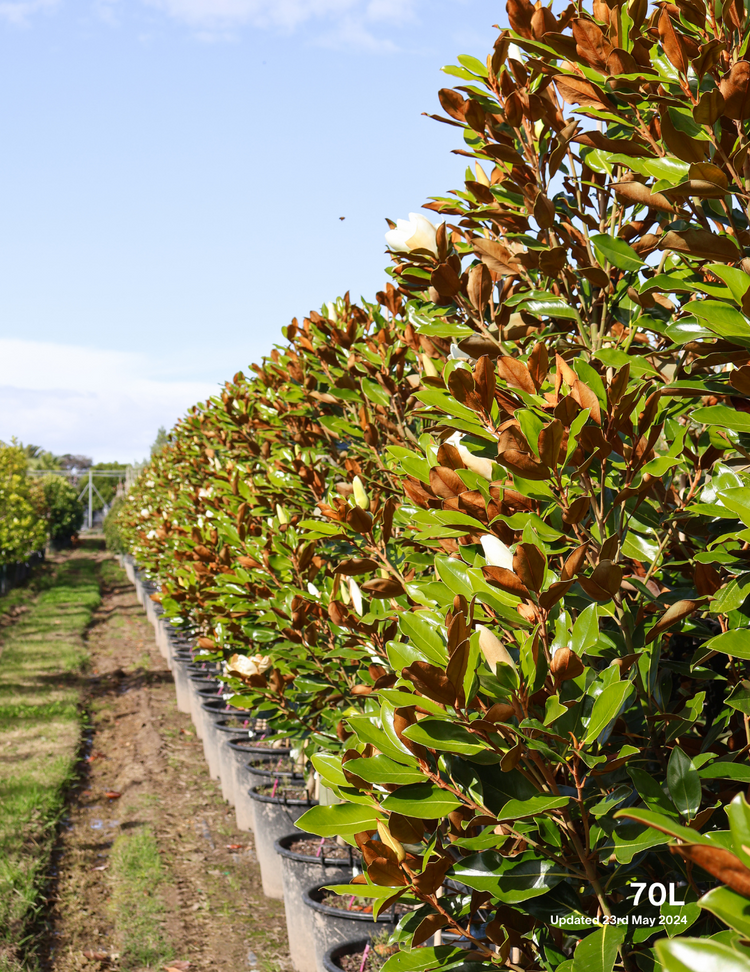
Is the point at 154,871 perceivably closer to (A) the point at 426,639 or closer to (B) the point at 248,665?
(B) the point at 248,665

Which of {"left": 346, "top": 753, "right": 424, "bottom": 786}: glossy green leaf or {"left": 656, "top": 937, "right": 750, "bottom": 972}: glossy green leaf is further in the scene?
{"left": 346, "top": 753, "right": 424, "bottom": 786}: glossy green leaf

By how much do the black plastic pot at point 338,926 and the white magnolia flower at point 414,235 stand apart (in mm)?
2350

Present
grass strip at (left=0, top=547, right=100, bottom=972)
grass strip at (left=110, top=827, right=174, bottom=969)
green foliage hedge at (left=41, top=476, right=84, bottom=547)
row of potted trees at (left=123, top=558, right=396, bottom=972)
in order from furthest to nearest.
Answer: green foliage hedge at (left=41, top=476, right=84, bottom=547) → grass strip at (left=0, top=547, right=100, bottom=972) → grass strip at (left=110, top=827, right=174, bottom=969) → row of potted trees at (left=123, top=558, right=396, bottom=972)

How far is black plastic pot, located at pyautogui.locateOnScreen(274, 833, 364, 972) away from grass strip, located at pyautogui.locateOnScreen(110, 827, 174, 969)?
2.61ft

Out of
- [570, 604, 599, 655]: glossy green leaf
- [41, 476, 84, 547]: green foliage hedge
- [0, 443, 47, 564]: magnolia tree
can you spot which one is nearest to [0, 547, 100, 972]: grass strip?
[0, 443, 47, 564]: magnolia tree

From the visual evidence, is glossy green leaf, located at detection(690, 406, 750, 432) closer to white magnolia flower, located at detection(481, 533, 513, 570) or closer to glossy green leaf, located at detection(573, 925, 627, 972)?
white magnolia flower, located at detection(481, 533, 513, 570)

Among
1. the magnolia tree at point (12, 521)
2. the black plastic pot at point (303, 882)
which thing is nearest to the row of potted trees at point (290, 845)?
the black plastic pot at point (303, 882)

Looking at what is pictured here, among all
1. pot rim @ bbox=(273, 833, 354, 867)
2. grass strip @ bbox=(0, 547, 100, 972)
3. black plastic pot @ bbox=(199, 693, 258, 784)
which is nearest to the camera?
pot rim @ bbox=(273, 833, 354, 867)

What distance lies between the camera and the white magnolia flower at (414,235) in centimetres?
162

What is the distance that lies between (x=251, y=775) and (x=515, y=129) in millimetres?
3865

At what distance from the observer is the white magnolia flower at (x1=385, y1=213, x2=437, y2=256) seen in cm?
162

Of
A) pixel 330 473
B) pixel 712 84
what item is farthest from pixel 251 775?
pixel 712 84

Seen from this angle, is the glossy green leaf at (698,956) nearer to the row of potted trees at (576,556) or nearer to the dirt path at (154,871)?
the row of potted trees at (576,556)

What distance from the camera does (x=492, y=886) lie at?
43.7 inches
